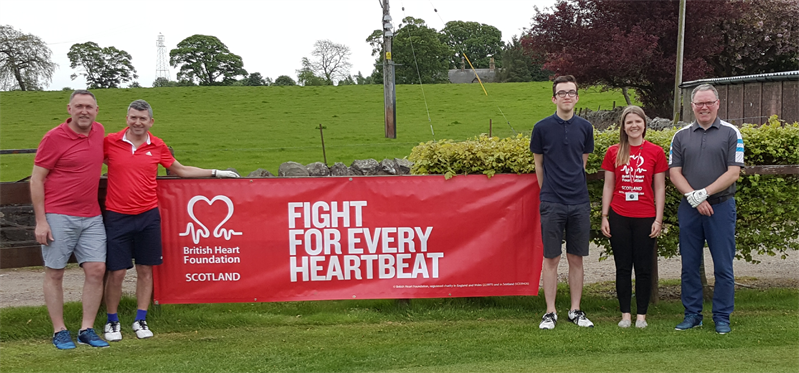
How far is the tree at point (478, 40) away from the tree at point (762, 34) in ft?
167

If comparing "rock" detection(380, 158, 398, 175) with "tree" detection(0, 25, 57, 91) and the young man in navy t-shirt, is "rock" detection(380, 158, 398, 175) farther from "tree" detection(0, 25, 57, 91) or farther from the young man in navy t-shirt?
"tree" detection(0, 25, 57, 91)

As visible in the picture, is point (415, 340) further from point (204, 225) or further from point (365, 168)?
point (365, 168)

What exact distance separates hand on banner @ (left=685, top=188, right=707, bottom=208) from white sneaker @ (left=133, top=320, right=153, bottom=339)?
4.64m

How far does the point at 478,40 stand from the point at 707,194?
7959cm

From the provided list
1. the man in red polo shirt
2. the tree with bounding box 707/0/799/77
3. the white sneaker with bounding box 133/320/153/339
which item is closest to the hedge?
the man in red polo shirt

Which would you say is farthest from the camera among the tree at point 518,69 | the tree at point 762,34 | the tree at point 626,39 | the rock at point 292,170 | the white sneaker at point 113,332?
the tree at point 518,69

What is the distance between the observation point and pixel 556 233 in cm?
622

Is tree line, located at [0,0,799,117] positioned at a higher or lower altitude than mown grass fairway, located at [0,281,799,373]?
higher

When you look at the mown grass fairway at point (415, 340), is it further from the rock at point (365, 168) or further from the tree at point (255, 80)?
the tree at point (255, 80)

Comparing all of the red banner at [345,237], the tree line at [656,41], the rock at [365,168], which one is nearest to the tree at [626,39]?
the tree line at [656,41]

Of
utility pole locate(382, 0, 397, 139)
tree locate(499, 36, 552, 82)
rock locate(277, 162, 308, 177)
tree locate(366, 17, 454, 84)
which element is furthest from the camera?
tree locate(499, 36, 552, 82)

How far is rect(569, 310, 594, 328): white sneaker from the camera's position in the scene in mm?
6248

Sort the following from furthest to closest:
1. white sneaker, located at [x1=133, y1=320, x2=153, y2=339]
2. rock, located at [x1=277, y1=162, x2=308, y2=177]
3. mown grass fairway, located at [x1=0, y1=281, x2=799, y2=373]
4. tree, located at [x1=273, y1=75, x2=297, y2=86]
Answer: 1. tree, located at [x1=273, y1=75, x2=297, y2=86]
2. rock, located at [x1=277, y1=162, x2=308, y2=177]
3. white sneaker, located at [x1=133, y1=320, x2=153, y2=339]
4. mown grass fairway, located at [x1=0, y1=281, x2=799, y2=373]

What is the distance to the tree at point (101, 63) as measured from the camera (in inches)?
→ 3182
